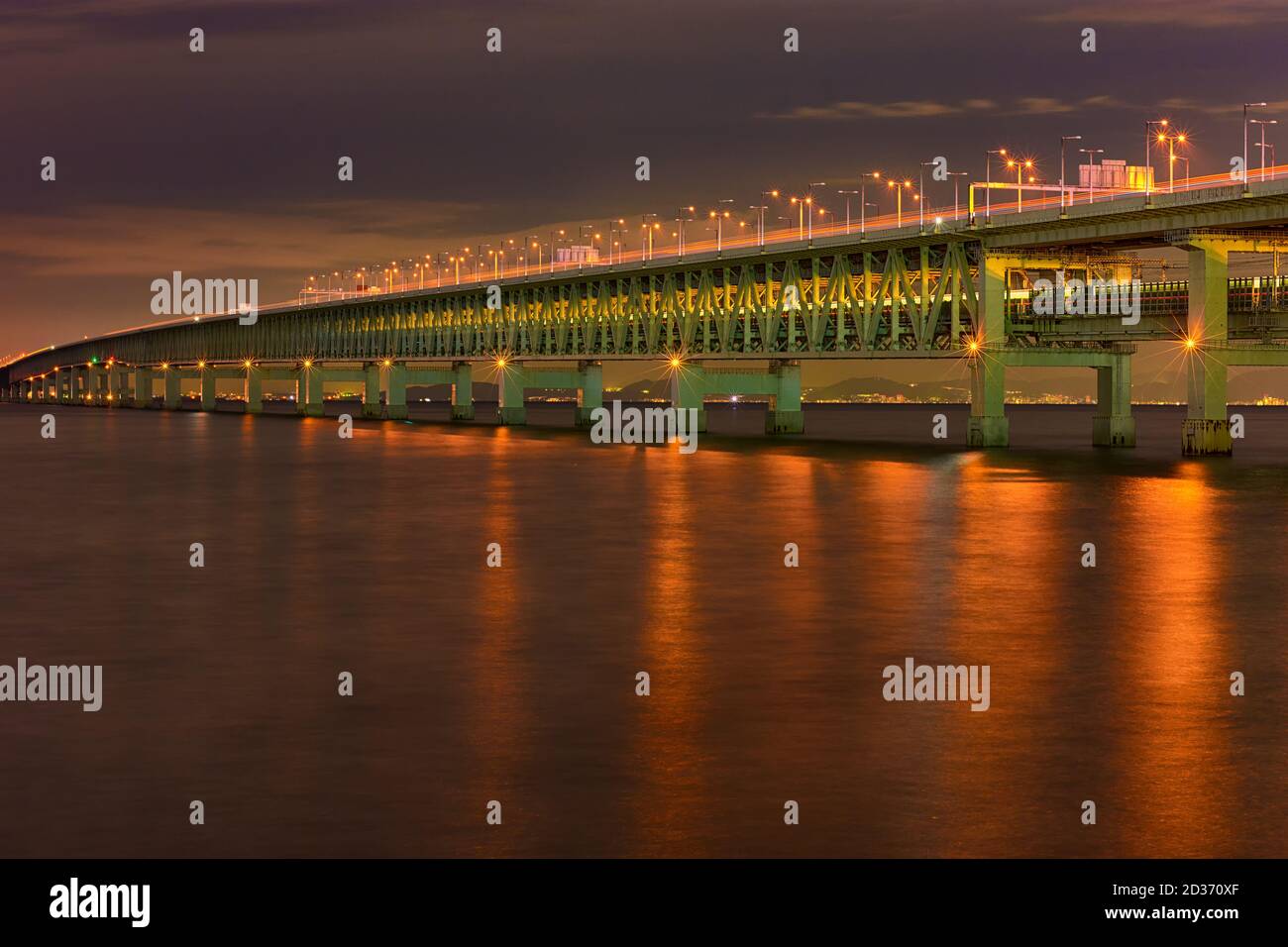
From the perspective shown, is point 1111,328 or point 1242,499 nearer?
point 1242,499

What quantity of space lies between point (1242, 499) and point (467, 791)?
151ft

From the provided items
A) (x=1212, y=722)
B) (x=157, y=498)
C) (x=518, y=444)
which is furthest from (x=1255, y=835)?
(x=518, y=444)

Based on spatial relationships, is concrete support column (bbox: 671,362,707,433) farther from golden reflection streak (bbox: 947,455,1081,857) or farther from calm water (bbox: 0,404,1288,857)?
golden reflection streak (bbox: 947,455,1081,857)

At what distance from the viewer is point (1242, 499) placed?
55125mm

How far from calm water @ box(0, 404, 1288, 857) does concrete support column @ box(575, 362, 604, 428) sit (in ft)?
388

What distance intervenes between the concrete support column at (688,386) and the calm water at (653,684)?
90889mm

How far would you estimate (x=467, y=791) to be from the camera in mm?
14531

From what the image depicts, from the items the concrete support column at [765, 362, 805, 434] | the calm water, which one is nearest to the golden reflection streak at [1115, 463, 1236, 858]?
the calm water

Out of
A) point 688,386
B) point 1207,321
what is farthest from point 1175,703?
point 688,386

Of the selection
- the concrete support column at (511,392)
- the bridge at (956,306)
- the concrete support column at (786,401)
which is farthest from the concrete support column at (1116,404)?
the concrete support column at (511,392)

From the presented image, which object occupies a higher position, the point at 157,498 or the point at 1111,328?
the point at 1111,328
